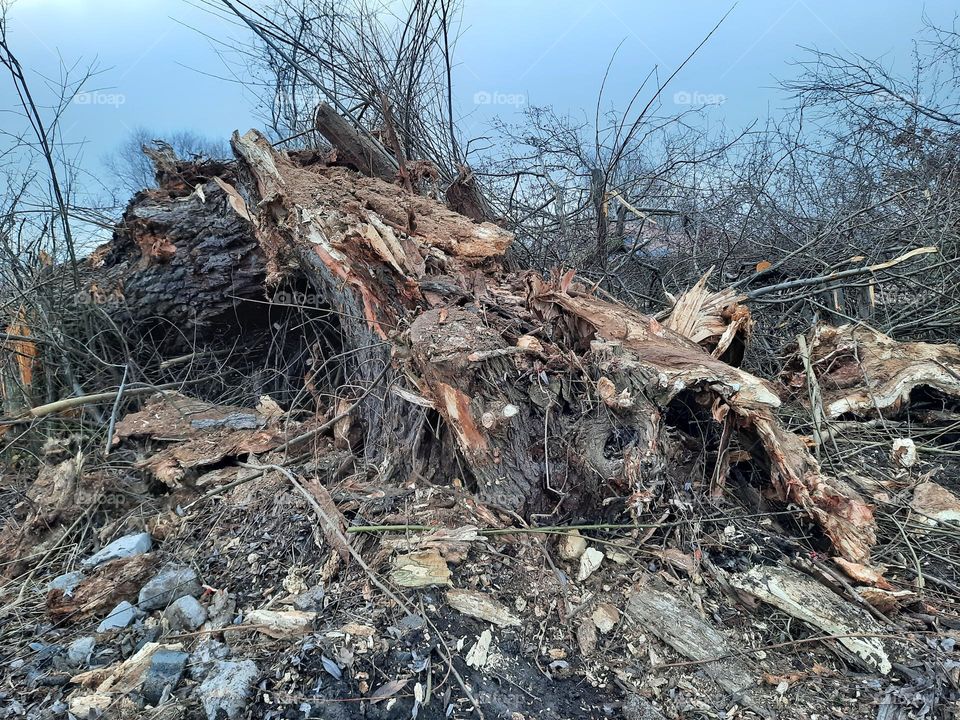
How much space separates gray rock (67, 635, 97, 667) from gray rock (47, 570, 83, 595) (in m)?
0.30

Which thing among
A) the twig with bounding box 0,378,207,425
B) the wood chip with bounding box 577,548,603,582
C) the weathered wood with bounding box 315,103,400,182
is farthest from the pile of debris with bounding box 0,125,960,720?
the weathered wood with bounding box 315,103,400,182

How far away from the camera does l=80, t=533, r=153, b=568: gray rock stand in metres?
2.55

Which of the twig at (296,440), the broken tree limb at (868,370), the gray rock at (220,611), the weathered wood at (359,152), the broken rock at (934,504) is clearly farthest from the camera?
the weathered wood at (359,152)

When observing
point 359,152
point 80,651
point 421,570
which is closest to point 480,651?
point 421,570


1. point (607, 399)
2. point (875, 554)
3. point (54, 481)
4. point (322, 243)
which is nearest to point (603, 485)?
point (607, 399)

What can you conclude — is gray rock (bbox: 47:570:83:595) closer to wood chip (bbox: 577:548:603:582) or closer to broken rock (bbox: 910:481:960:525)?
wood chip (bbox: 577:548:603:582)

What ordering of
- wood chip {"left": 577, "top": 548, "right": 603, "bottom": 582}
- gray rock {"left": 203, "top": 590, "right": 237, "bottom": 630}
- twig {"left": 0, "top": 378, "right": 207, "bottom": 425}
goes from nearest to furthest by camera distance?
gray rock {"left": 203, "top": 590, "right": 237, "bottom": 630}, wood chip {"left": 577, "top": 548, "right": 603, "bottom": 582}, twig {"left": 0, "top": 378, "right": 207, "bottom": 425}

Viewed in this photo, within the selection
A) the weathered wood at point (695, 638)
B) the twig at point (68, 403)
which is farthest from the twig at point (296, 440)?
the weathered wood at point (695, 638)

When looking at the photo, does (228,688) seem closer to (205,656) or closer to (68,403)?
(205,656)

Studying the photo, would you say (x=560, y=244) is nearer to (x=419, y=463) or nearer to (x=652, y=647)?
(x=419, y=463)

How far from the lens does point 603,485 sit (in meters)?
2.31

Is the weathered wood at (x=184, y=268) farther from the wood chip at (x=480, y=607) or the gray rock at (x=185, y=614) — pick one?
the wood chip at (x=480, y=607)

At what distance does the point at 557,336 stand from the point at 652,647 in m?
1.31

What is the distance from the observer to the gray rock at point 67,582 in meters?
2.29
